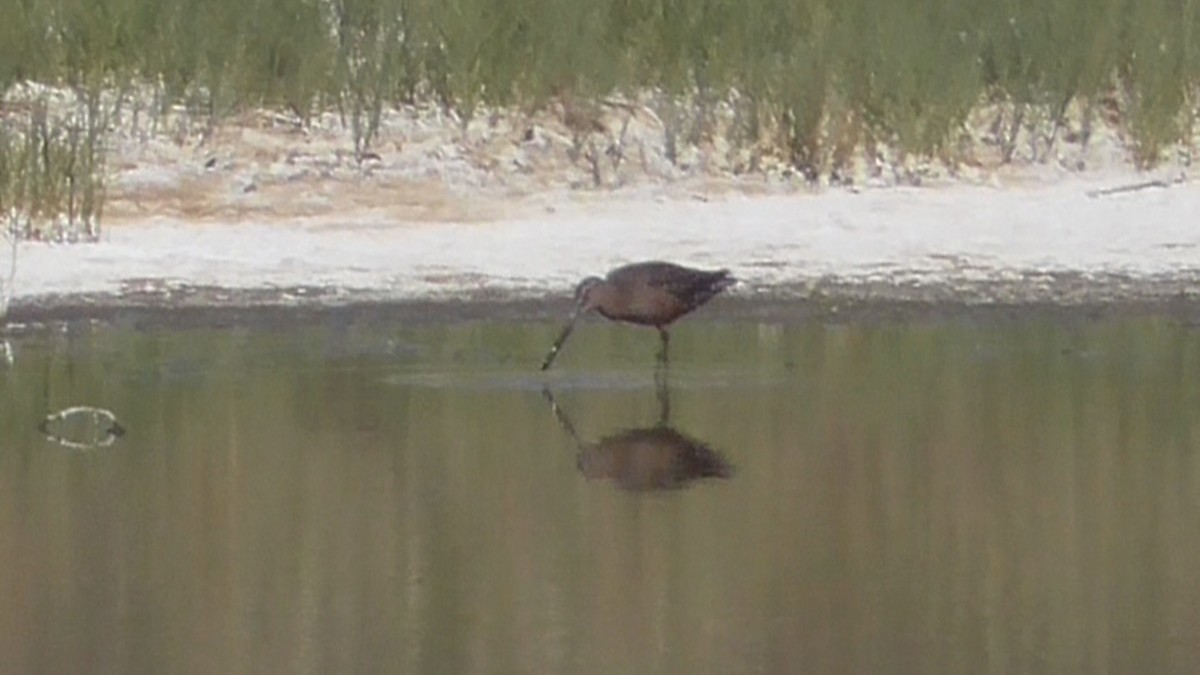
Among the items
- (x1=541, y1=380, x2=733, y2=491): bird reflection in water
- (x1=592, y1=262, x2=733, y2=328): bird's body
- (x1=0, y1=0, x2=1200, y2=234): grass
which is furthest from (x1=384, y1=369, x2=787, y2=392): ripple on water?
(x1=0, y1=0, x2=1200, y2=234): grass

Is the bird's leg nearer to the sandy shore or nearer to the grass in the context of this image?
the sandy shore

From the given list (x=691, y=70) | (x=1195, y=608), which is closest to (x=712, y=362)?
(x=1195, y=608)

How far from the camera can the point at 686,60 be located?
1733 centimetres

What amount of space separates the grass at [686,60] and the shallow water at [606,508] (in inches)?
189

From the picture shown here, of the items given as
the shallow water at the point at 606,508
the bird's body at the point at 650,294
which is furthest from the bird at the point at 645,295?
the shallow water at the point at 606,508

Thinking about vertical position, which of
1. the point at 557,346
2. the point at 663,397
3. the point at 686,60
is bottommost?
the point at 663,397

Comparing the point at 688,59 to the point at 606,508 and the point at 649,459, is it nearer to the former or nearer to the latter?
the point at 649,459

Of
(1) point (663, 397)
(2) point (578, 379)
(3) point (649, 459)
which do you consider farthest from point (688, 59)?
(3) point (649, 459)

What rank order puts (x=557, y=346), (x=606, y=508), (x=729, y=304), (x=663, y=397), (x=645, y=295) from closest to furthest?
(x=606, y=508) → (x=663, y=397) → (x=557, y=346) → (x=645, y=295) → (x=729, y=304)

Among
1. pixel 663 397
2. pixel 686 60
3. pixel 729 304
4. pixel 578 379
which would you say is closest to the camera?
pixel 663 397

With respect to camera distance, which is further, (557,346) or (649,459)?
(557,346)

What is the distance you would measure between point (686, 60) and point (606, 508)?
914cm

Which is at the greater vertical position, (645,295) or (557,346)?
(645,295)

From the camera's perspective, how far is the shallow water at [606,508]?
22.4 ft
